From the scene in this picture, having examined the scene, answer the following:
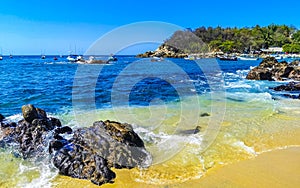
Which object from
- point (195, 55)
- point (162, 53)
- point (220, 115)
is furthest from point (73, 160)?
point (162, 53)

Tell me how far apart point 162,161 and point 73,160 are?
8.46 feet

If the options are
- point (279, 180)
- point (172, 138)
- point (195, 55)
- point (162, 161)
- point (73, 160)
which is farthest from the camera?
point (195, 55)

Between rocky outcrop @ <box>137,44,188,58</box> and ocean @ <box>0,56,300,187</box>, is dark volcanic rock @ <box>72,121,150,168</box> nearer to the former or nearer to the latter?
ocean @ <box>0,56,300,187</box>

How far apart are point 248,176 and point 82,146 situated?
4.74m

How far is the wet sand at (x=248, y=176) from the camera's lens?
6109mm

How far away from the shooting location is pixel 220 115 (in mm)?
12812

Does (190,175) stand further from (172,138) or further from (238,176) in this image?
(172,138)

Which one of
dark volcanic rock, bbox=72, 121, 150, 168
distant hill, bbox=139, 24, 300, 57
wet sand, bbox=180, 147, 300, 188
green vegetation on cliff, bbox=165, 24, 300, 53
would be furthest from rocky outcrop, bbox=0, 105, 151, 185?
green vegetation on cliff, bbox=165, 24, 300, 53

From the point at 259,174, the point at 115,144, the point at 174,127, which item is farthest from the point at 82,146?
the point at 259,174

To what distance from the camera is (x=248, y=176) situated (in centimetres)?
652

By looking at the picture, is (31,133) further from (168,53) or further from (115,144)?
(168,53)

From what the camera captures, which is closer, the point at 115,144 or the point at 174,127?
the point at 115,144

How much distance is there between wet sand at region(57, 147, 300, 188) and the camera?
20.0 feet

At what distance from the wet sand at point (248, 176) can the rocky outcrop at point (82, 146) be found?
31 centimetres
